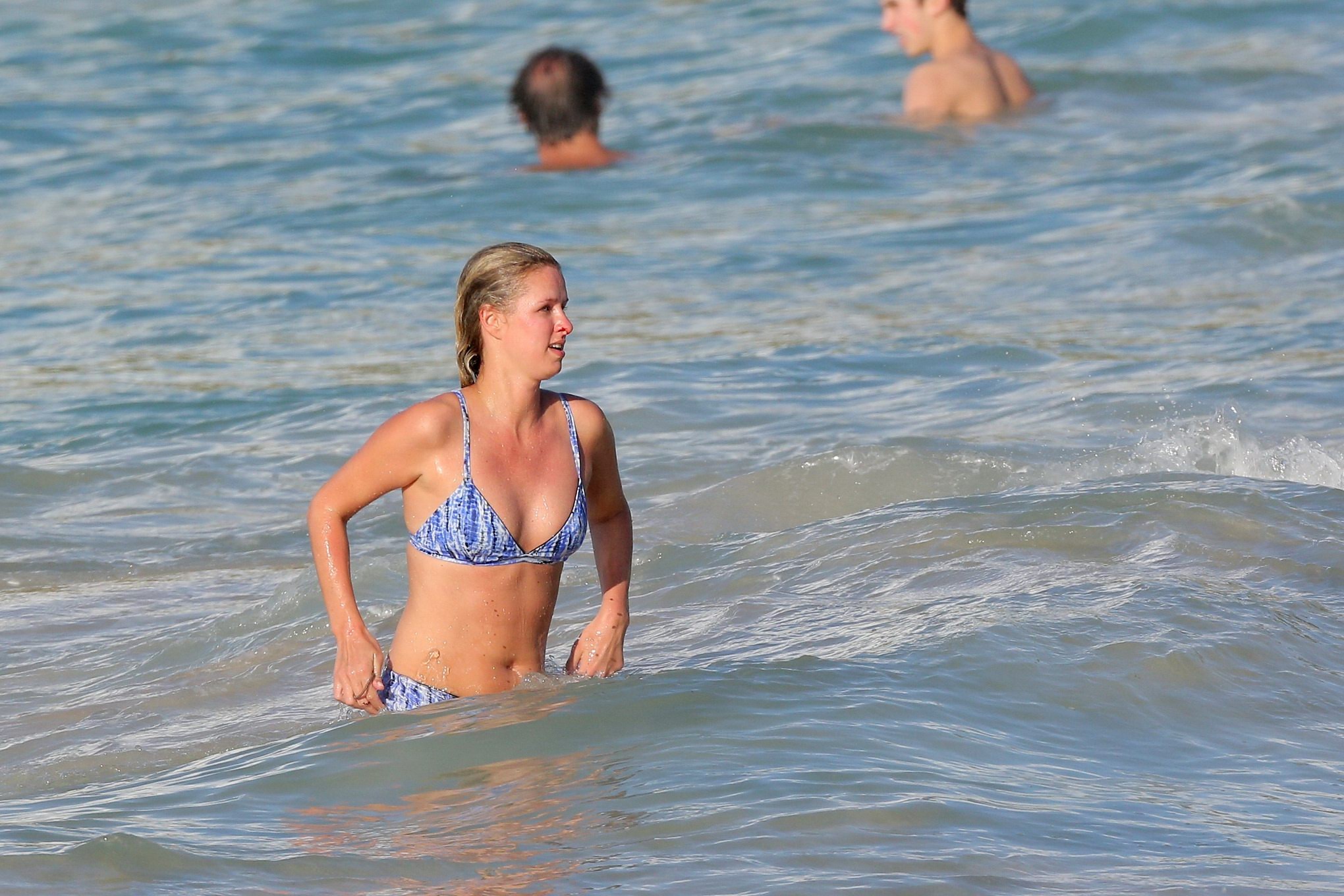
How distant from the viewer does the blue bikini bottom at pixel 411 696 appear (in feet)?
14.9

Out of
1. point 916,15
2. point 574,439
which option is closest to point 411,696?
point 574,439

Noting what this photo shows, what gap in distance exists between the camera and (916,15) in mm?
13078

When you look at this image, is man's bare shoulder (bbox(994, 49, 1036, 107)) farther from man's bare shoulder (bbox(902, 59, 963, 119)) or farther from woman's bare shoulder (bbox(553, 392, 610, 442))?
woman's bare shoulder (bbox(553, 392, 610, 442))

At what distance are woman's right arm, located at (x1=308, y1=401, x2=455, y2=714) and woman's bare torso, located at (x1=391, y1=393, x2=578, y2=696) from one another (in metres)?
0.04

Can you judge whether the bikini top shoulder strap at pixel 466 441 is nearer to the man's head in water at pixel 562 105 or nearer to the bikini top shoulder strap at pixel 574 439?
the bikini top shoulder strap at pixel 574 439

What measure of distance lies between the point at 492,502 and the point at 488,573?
18 cm

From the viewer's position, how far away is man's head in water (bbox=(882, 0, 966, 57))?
12984mm

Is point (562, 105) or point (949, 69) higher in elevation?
point (562, 105)

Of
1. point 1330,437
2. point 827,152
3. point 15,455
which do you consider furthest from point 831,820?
point 827,152

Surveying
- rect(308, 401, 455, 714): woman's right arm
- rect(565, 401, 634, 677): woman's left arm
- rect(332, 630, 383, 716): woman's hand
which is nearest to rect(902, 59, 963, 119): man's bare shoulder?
rect(565, 401, 634, 677): woman's left arm

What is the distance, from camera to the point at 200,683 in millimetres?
5559

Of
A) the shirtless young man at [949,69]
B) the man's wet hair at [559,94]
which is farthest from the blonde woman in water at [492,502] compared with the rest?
the shirtless young man at [949,69]

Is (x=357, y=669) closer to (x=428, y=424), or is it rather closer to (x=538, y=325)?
(x=428, y=424)

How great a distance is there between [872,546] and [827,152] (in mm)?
7789
